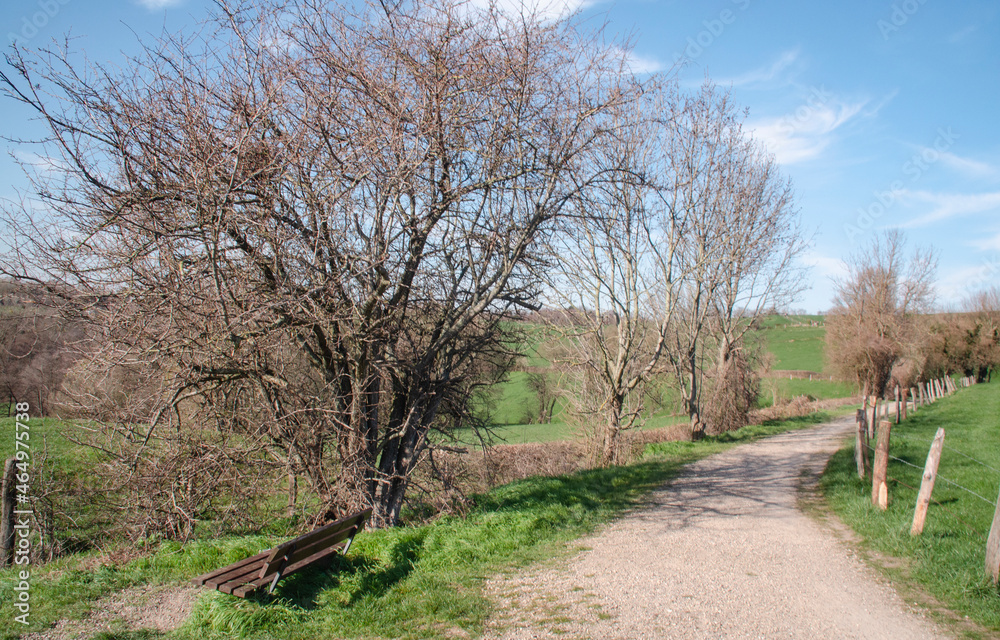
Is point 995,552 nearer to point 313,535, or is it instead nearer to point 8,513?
point 313,535

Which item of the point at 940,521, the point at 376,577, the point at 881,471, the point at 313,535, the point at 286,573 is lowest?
the point at 940,521

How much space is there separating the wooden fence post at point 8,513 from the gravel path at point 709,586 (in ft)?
18.8

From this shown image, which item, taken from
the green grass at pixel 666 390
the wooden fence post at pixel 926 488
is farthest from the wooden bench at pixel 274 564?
the wooden fence post at pixel 926 488

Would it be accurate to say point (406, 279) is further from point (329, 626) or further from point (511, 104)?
point (329, 626)

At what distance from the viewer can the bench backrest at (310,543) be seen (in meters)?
4.57

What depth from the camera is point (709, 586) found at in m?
5.38

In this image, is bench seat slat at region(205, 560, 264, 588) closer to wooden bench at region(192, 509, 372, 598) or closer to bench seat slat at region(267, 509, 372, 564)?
wooden bench at region(192, 509, 372, 598)

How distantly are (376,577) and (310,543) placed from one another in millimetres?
797

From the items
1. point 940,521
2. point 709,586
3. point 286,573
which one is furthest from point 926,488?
point 286,573

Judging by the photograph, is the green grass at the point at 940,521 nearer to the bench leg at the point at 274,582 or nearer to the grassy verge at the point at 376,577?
the grassy verge at the point at 376,577

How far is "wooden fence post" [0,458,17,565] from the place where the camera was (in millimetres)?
6578

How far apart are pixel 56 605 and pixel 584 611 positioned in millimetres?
4370

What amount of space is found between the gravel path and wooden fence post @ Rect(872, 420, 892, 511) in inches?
39.8

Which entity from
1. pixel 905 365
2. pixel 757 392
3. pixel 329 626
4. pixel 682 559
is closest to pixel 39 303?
pixel 329 626
